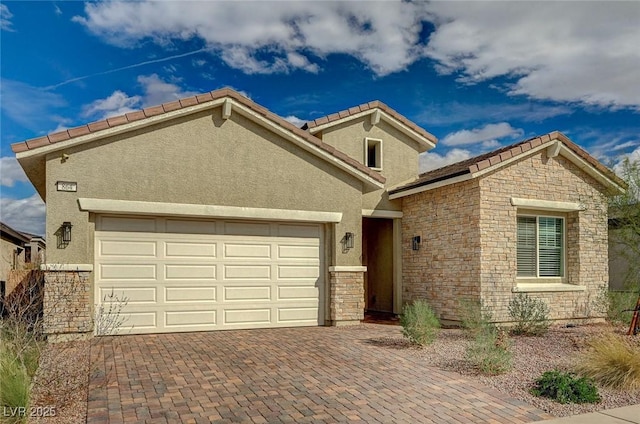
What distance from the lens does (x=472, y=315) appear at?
11523 mm

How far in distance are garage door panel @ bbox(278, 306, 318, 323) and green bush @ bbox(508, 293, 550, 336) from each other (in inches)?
198

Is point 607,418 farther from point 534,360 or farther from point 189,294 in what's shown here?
point 189,294

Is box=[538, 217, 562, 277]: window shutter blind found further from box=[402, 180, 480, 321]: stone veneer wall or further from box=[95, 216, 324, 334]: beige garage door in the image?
box=[95, 216, 324, 334]: beige garage door

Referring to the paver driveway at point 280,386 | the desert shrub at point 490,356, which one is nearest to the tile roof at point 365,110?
the paver driveway at point 280,386

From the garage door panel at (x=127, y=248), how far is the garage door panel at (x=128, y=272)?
0.25 m

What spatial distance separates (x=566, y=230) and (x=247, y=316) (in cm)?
946

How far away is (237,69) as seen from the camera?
15.3 meters

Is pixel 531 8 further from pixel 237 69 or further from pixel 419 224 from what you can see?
pixel 237 69

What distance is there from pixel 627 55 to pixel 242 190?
1110cm

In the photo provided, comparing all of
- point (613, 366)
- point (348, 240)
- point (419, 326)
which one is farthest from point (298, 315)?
point (613, 366)

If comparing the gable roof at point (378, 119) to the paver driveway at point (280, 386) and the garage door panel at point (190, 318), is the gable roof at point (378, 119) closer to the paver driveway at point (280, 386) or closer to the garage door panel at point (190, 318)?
the garage door panel at point (190, 318)

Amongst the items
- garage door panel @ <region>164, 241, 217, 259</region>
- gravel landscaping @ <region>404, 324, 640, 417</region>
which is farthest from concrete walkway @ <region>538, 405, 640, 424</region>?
garage door panel @ <region>164, 241, 217, 259</region>

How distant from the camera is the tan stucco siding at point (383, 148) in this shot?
15.2m

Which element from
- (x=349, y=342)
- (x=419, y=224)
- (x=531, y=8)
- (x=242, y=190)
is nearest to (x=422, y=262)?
(x=419, y=224)
